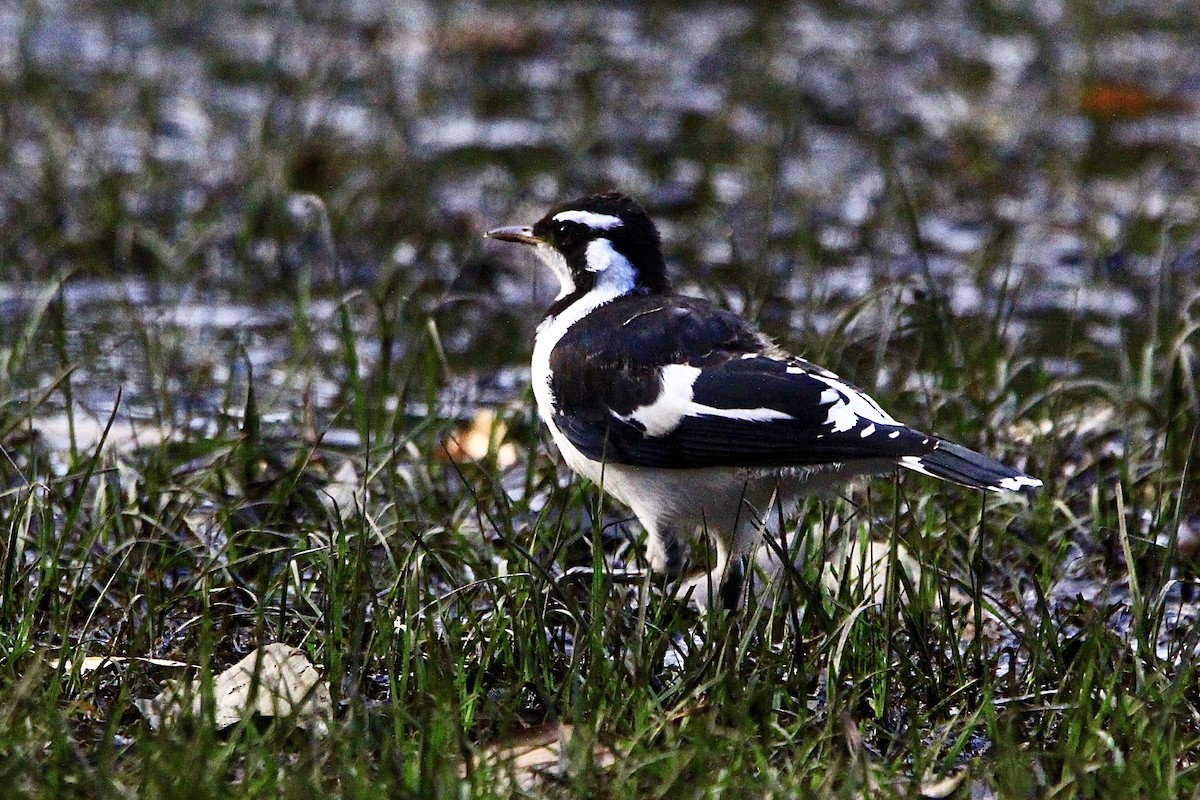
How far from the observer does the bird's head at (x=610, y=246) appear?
5.17 metres

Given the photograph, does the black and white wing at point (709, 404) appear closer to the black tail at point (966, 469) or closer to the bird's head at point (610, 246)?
the black tail at point (966, 469)

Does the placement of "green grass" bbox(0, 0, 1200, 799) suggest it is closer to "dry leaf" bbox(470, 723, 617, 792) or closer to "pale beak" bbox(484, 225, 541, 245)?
"dry leaf" bbox(470, 723, 617, 792)

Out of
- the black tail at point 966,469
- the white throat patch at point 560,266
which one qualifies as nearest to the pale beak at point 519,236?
the white throat patch at point 560,266

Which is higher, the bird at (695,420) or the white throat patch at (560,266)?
the white throat patch at (560,266)

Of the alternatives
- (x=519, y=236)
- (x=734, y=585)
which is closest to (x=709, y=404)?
(x=734, y=585)

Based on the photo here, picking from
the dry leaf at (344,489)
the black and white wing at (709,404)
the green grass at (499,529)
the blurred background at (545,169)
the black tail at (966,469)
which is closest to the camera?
the green grass at (499,529)

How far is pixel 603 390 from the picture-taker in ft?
15.5

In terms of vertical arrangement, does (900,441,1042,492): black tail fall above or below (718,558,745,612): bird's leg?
above

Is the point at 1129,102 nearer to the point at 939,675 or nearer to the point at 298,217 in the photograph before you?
the point at 298,217

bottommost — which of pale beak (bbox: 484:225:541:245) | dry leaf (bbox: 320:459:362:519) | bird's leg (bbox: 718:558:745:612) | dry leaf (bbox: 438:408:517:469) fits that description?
bird's leg (bbox: 718:558:745:612)

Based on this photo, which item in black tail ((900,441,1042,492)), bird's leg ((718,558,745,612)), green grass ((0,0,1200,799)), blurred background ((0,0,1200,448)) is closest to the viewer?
green grass ((0,0,1200,799))

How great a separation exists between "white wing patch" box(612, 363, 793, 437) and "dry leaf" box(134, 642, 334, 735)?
1.03m

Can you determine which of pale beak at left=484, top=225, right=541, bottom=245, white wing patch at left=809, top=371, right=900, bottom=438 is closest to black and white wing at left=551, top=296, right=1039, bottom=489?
white wing patch at left=809, top=371, right=900, bottom=438

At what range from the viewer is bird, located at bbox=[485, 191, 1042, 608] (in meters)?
4.28
